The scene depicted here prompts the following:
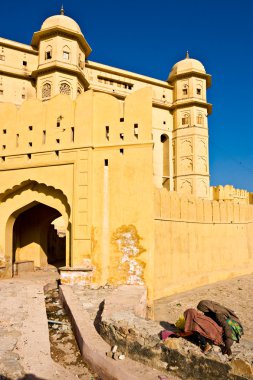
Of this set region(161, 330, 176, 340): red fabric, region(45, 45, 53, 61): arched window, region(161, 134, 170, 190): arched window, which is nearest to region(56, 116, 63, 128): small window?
region(161, 330, 176, 340): red fabric

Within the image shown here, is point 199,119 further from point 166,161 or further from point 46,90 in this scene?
point 46,90

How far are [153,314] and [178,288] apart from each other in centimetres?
242

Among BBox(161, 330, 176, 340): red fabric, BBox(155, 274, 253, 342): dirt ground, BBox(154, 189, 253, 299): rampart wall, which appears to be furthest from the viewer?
BBox(154, 189, 253, 299): rampart wall

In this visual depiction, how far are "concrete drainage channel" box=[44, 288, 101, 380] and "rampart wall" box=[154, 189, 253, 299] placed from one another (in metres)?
3.46

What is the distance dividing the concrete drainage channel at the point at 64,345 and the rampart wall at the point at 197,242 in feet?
11.3

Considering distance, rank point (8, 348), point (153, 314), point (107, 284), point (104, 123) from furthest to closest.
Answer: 1. point (104, 123)
2. point (107, 284)
3. point (153, 314)
4. point (8, 348)

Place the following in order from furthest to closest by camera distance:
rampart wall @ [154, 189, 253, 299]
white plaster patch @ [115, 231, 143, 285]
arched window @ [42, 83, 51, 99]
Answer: arched window @ [42, 83, 51, 99] < rampart wall @ [154, 189, 253, 299] < white plaster patch @ [115, 231, 143, 285]

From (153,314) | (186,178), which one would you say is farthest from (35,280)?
(186,178)

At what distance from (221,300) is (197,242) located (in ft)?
8.12

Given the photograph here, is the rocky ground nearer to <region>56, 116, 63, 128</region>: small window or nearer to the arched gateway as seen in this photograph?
the arched gateway

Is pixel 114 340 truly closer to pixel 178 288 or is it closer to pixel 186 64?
pixel 178 288

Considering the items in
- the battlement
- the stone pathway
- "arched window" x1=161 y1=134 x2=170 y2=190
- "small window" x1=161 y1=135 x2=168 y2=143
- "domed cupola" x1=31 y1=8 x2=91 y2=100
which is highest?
"domed cupola" x1=31 y1=8 x2=91 y2=100

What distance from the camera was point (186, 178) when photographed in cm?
3156

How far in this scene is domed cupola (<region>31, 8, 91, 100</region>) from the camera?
80.7 ft
